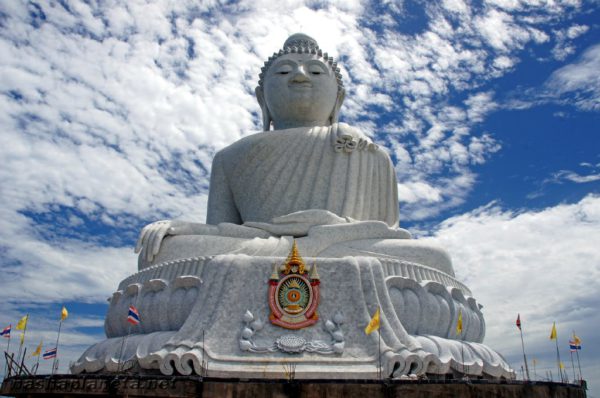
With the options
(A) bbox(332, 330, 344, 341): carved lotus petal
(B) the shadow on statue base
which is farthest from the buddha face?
(B) the shadow on statue base

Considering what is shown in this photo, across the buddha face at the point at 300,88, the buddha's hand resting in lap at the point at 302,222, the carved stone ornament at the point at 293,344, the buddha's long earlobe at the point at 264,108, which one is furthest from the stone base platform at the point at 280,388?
the buddha's long earlobe at the point at 264,108

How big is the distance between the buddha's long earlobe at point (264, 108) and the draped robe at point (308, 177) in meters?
1.68

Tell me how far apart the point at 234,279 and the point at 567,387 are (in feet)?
15.0

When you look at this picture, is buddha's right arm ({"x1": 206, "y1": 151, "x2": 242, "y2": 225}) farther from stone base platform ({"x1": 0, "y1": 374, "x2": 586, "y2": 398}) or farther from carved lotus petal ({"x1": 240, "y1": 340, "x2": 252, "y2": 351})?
stone base platform ({"x1": 0, "y1": 374, "x2": 586, "y2": 398})

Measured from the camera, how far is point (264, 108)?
1470 cm

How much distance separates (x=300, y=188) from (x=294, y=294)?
405 cm

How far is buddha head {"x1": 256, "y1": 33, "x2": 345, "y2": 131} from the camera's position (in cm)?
1352

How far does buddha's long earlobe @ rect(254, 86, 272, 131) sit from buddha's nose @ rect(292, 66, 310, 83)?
1.41 m

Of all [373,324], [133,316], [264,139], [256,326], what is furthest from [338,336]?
[264,139]

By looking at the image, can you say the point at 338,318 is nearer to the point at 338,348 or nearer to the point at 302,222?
the point at 338,348

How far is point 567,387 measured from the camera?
672 centimetres

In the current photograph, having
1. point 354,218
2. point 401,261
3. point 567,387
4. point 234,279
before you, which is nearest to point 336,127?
point 354,218

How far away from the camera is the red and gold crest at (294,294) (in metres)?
8.28

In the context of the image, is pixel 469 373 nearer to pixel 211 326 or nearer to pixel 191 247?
pixel 211 326
